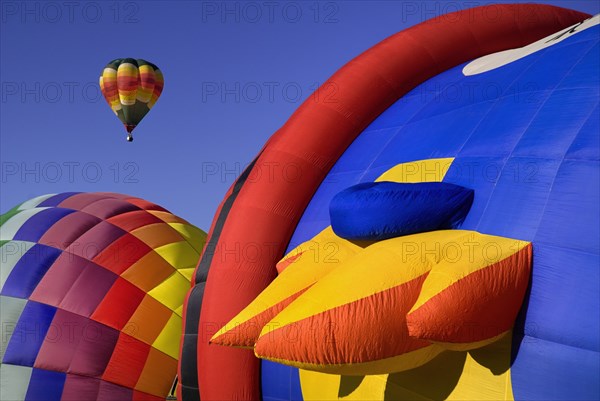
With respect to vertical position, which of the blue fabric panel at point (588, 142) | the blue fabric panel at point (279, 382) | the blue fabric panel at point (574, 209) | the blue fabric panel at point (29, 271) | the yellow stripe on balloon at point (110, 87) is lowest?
the blue fabric panel at point (279, 382)

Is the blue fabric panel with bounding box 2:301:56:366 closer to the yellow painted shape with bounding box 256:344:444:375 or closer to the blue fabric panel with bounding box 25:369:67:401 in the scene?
the blue fabric panel with bounding box 25:369:67:401

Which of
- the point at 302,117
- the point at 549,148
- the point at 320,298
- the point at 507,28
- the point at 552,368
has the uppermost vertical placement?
the point at 507,28

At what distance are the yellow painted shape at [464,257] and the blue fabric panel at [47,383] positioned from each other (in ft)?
23.0

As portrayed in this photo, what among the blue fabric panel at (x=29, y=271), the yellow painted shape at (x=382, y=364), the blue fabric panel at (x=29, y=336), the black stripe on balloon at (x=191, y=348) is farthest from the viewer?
the blue fabric panel at (x=29, y=271)

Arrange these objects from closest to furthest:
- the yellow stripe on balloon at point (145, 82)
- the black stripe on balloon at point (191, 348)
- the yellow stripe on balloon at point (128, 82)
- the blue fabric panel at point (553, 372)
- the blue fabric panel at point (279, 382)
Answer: the blue fabric panel at point (553, 372), the blue fabric panel at point (279, 382), the black stripe on balloon at point (191, 348), the yellow stripe on balloon at point (128, 82), the yellow stripe on balloon at point (145, 82)

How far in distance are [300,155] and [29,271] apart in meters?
5.52

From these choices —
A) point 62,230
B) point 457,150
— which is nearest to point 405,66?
point 457,150

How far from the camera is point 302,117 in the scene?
19.5 ft

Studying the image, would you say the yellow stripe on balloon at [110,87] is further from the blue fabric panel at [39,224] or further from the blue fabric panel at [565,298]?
the blue fabric panel at [565,298]

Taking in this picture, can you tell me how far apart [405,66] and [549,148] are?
96.7 inches

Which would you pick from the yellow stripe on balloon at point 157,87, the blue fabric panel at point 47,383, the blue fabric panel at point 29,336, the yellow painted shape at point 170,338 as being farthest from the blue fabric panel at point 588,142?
the yellow stripe on balloon at point 157,87

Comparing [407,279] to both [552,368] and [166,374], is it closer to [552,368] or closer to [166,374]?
[552,368]

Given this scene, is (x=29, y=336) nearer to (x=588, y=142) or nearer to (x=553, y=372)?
(x=553, y=372)

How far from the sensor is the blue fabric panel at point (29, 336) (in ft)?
30.5
